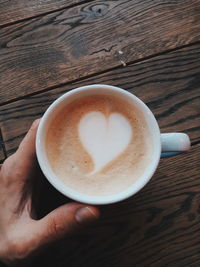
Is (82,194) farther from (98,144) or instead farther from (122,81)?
(122,81)

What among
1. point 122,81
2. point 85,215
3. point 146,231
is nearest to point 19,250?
point 85,215

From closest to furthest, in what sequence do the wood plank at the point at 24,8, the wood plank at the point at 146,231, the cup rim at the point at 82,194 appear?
the cup rim at the point at 82,194, the wood plank at the point at 146,231, the wood plank at the point at 24,8

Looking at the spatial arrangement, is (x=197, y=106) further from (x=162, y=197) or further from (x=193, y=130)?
(x=162, y=197)

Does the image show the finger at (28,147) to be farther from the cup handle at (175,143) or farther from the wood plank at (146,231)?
the cup handle at (175,143)

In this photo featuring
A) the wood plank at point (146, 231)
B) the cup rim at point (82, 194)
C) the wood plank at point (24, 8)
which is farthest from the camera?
the wood plank at point (24, 8)

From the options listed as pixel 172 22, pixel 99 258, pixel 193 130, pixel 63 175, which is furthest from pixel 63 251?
pixel 172 22

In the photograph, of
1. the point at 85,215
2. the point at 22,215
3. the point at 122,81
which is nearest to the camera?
the point at 85,215

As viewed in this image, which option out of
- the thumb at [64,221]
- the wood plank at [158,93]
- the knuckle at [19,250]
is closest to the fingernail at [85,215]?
the thumb at [64,221]
